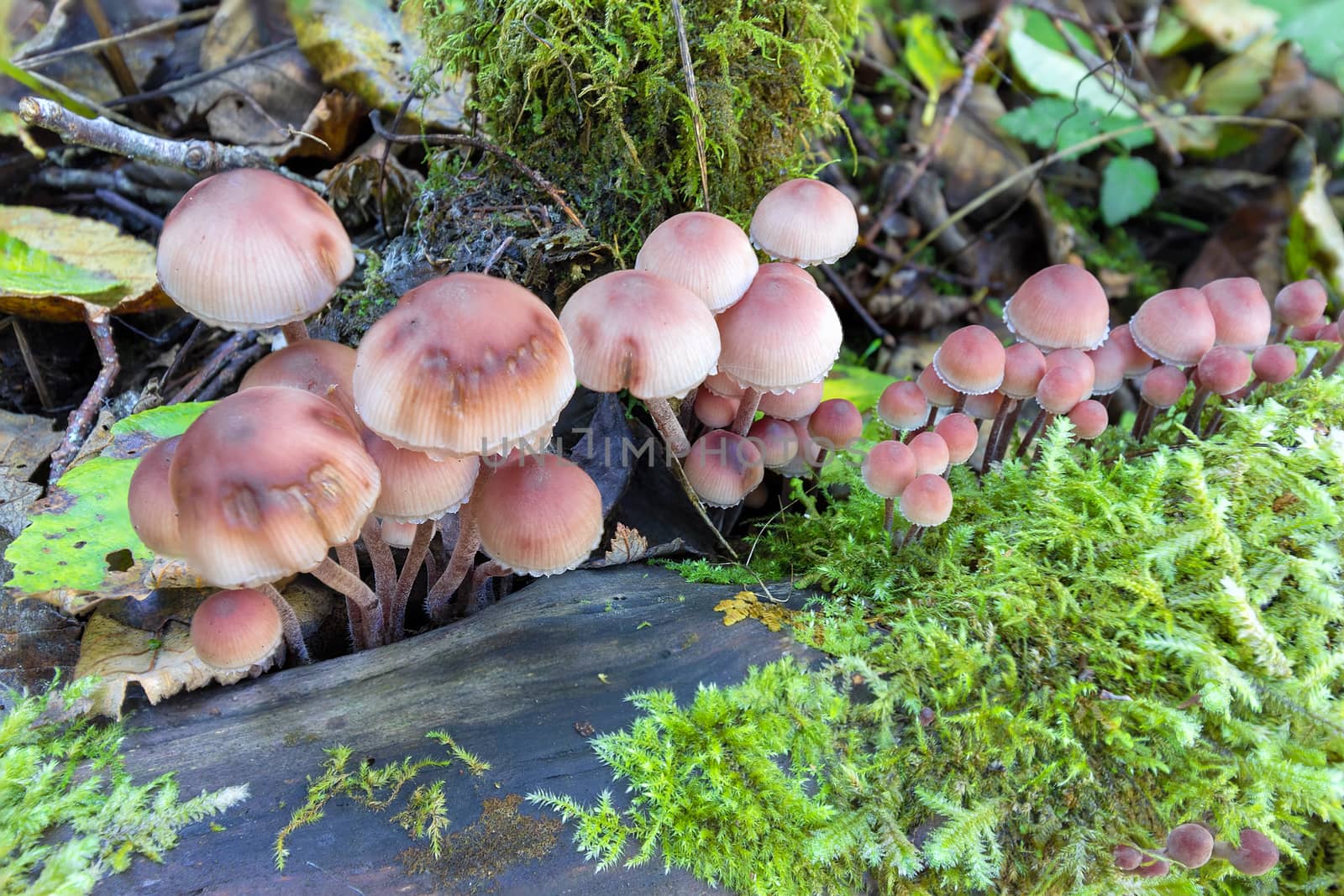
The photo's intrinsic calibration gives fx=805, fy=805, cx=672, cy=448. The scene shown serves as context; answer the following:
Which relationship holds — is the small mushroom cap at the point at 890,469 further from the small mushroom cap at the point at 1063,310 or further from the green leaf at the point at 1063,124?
the green leaf at the point at 1063,124

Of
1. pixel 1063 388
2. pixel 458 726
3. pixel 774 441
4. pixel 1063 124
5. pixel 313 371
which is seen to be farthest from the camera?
pixel 1063 124

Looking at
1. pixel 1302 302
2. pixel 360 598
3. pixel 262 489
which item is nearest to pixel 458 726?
pixel 360 598

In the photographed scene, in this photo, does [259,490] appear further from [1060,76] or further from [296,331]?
[1060,76]

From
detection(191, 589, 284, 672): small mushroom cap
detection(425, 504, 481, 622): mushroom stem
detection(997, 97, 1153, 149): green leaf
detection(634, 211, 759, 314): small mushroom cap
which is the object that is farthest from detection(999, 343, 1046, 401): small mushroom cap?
detection(997, 97, 1153, 149): green leaf

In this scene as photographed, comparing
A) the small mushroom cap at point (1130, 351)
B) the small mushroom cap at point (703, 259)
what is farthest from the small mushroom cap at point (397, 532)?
the small mushroom cap at point (1130, 351)

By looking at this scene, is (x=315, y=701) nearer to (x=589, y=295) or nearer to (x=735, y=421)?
(x=589, y=295)

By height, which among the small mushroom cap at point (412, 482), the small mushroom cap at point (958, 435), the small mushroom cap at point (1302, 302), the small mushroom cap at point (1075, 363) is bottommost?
the small mushroom cap at point (958, 435)
